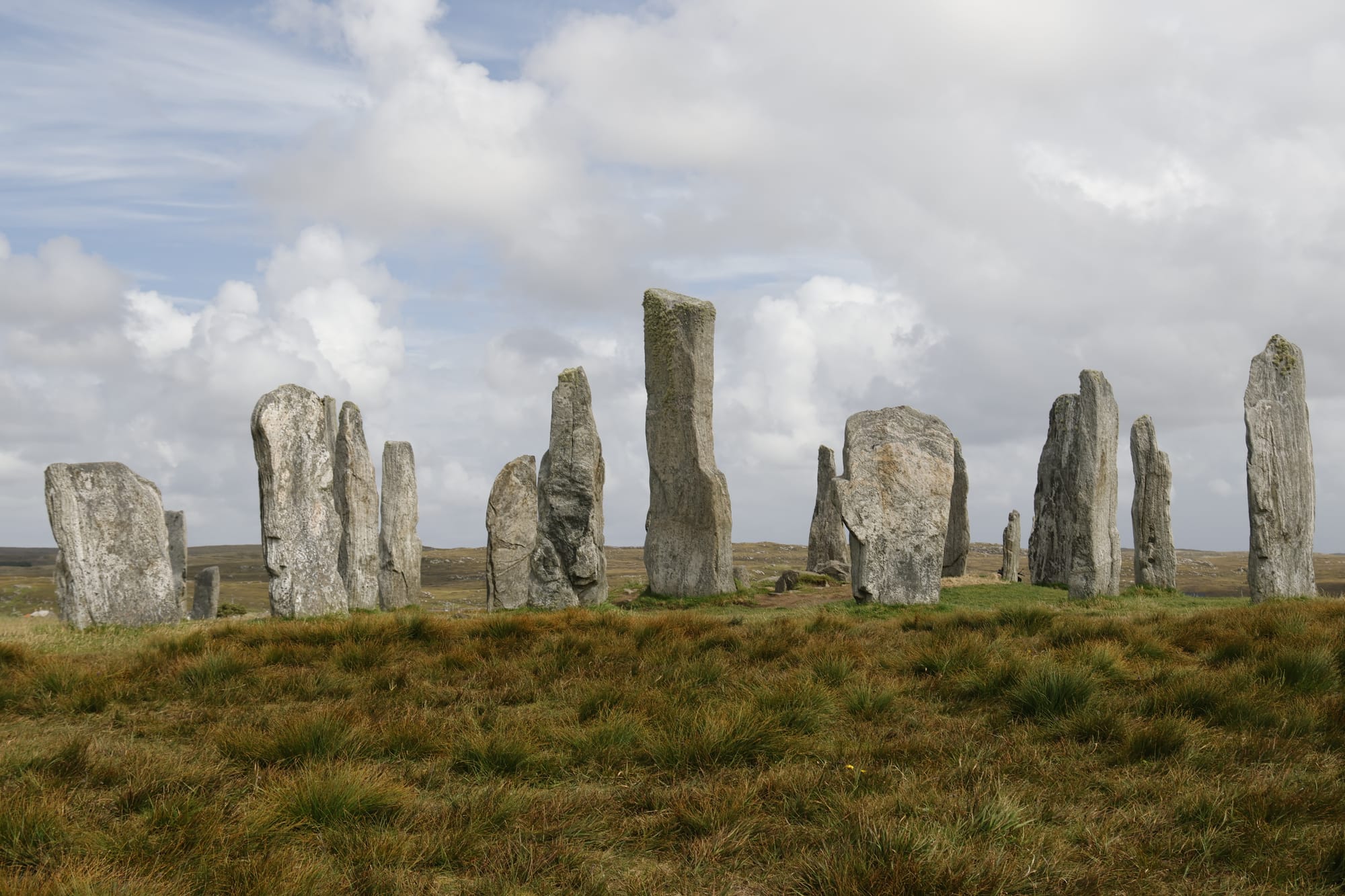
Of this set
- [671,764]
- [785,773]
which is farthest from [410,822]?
[785,773]

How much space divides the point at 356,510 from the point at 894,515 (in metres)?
11.0

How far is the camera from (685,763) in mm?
5621

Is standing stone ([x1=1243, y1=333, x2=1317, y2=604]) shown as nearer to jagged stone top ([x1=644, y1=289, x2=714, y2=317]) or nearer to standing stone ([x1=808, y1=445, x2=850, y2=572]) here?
jagged stone top ([x1=644, y1=289, x2=714, y2=317])

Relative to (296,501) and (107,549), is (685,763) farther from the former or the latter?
(107,549)

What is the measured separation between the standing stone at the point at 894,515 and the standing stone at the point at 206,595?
14483 mm

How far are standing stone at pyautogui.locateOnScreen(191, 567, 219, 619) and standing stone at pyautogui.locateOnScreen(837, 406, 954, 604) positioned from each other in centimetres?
1448

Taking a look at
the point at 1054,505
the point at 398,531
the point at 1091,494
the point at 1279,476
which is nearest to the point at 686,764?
the point at 1279,476

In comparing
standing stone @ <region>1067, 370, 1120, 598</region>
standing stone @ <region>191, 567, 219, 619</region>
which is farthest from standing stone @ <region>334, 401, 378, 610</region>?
standing stone @ <region>1067, 370, 1120, 598</region>

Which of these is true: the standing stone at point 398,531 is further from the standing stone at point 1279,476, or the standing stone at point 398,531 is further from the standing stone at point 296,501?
the standing stone at point 1279,476

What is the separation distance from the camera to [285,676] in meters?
8.28

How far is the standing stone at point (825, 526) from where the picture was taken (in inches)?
1091

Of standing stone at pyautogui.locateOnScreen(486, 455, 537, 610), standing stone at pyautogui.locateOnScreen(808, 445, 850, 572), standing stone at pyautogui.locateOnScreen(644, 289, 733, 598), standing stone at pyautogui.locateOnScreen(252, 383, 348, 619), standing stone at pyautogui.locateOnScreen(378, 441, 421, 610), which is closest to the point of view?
standing stone at pyautogui.locateOnScreen(252, 383, 348, 619)

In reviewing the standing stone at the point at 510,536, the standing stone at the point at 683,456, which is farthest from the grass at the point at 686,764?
the standing stone at the point at 510,536

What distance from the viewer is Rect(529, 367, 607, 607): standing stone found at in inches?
629
